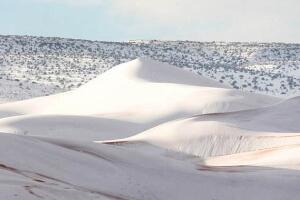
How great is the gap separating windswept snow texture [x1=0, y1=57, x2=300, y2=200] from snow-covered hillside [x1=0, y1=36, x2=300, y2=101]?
15.4 meters

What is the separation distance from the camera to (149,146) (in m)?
10.8

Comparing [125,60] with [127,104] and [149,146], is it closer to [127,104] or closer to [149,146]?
[127,104]

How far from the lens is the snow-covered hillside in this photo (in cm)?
4012

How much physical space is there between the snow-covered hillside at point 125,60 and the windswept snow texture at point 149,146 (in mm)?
15357

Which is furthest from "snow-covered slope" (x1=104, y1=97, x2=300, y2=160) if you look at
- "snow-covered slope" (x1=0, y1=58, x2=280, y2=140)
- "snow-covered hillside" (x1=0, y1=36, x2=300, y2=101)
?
"snow-covered hillside" (x1=0, y1=36, x2=300, y2=101)

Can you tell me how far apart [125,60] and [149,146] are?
3502 centimetres

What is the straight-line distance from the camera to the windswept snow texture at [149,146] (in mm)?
6152

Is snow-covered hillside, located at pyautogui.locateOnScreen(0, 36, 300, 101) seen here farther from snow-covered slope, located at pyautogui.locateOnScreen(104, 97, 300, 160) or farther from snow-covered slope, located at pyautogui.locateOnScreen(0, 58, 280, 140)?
snow-covered slope, located at pyautogui.locateOnScreen(104, 97, 300, 160)

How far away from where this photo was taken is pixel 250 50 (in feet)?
192

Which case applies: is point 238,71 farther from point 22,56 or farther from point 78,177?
point 78,177

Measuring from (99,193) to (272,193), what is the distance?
1727 mm

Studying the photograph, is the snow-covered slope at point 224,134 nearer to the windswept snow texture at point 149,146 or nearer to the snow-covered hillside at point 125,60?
the windswept snow texture at point 149,146

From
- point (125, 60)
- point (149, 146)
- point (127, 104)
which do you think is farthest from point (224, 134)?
point (125, 60)

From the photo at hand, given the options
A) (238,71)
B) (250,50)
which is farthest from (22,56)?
(250,50)
